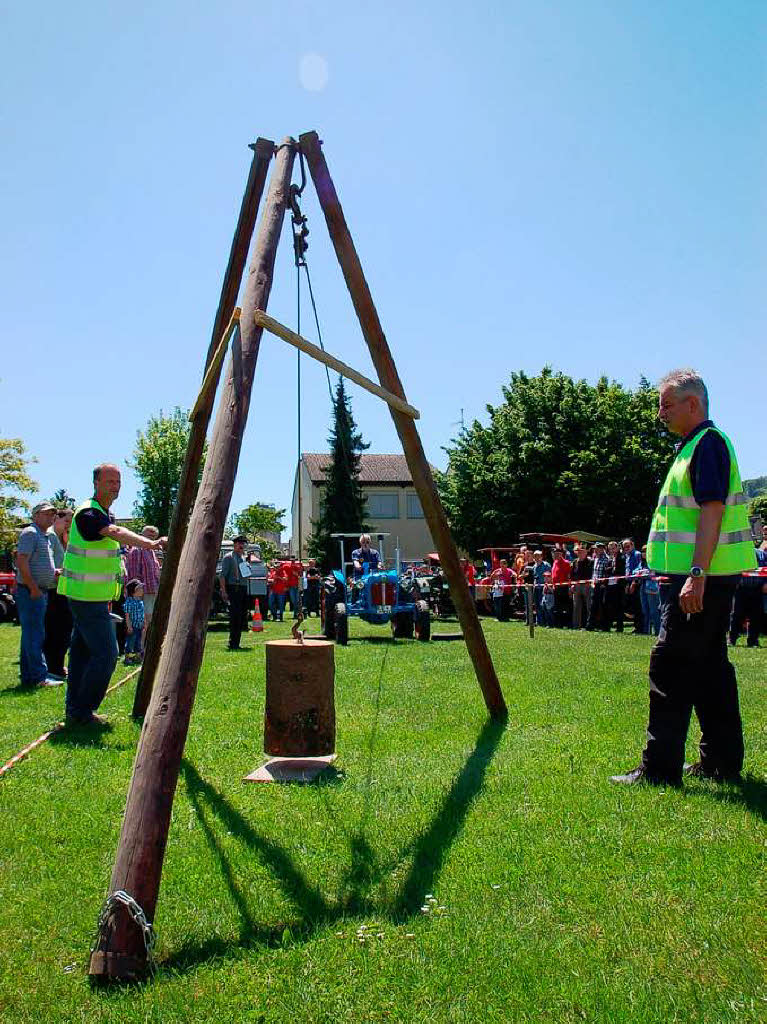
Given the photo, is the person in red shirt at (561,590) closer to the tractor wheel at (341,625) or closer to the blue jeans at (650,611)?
the blue jeans at (650,611)

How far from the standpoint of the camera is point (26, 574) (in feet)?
30.7

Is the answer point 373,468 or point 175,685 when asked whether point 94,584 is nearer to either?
point 175,685

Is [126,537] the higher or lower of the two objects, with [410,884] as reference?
higher

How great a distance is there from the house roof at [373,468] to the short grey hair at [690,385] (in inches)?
2203

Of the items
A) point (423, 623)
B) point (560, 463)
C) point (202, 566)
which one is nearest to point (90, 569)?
point (202, 566)

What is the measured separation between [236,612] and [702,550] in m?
10.6

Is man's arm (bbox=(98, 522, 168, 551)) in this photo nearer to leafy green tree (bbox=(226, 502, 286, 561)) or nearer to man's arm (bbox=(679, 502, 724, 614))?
man's arm (bbox=(679, 502, 724, 614))

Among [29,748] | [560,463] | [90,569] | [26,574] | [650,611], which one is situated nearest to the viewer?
[29,748]

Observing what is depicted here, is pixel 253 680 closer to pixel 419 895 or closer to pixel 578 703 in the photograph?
pixel 578 703

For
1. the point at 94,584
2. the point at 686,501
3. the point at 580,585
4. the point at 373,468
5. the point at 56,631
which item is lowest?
the point at 56,631

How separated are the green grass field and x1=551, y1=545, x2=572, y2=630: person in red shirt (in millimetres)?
13760

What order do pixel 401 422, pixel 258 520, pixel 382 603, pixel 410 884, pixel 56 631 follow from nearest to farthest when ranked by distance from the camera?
pixel 410 884, pixel 401 422, pixel 56 631, pixel 382 603, pixel 258 520

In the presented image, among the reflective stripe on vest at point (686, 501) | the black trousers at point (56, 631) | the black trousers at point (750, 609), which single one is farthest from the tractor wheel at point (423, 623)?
the reflective stripe on vest at point (686, 501)

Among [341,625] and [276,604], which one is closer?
[341,625]
